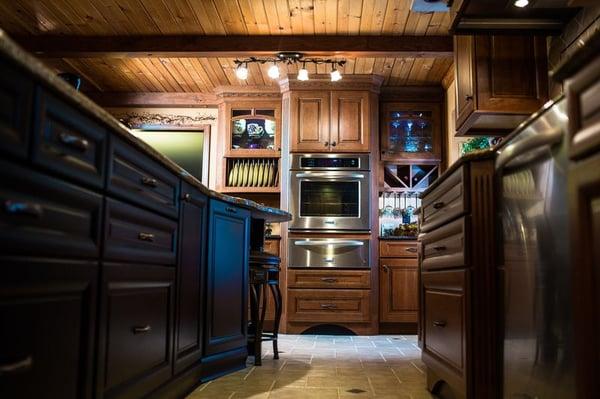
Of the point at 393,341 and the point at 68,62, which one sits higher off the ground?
the point at 68,62

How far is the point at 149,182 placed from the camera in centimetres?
181

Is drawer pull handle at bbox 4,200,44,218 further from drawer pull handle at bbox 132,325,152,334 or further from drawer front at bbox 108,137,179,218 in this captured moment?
drawer pull handle at bbox 132,325,152,334

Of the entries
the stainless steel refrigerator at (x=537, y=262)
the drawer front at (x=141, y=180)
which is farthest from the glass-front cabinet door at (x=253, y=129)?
the stainless steel refrigerator at (x=537, y=262)

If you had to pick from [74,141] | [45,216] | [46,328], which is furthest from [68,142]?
[46,328]

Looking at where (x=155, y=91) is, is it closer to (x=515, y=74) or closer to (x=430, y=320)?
(x=515, y=74)

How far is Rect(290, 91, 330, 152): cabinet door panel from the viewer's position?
521 cm

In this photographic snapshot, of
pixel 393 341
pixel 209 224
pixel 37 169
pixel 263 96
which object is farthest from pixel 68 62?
pixel 37 169

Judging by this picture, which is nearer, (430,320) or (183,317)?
(183,317)

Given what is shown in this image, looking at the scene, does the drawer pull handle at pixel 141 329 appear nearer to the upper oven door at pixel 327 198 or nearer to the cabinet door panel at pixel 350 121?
the upper oven door at pixel 327 198

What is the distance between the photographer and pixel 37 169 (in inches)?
42.4

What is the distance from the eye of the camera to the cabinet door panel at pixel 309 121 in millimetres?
5215

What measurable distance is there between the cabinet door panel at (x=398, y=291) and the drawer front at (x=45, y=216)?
13.0 feet

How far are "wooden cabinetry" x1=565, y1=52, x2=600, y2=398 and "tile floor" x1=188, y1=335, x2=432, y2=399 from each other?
1525mm

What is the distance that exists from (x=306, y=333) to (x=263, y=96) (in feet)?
8.14
